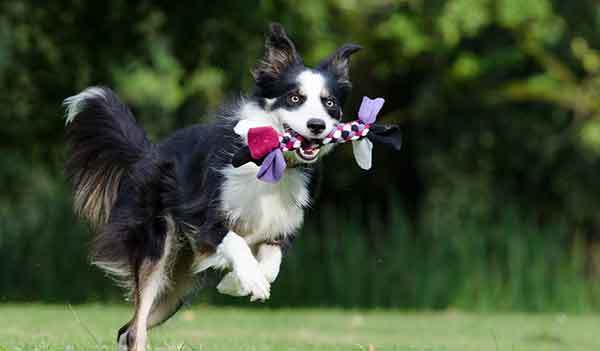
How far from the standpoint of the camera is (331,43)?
634 inches

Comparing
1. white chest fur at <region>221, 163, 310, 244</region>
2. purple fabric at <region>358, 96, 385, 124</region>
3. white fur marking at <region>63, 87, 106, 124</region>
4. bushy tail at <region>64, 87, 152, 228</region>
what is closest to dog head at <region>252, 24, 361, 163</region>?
purple fabric at <region>358, 96, 385, 124</region>

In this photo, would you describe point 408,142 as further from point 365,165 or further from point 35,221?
point 365,165

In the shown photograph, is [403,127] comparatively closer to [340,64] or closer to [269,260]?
[340,64]

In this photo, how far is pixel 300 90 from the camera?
22.4ft

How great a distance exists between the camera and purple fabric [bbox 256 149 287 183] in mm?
6695

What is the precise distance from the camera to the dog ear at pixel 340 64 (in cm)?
719

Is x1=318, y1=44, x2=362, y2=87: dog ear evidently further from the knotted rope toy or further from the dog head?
the knotted rope toy

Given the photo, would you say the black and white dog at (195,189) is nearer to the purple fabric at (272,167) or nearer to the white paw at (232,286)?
the white paw at (232,286)

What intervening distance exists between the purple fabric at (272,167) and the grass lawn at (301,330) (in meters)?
1.31

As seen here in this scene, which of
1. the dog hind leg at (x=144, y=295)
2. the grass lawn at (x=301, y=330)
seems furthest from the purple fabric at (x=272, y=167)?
the grass lawn at (x=301, y=330)

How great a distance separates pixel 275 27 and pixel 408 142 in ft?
40.9

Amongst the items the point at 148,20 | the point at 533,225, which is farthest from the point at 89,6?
the point at 533,225

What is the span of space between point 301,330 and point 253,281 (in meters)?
4.60

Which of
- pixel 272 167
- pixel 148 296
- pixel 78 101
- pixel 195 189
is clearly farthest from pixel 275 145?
pixel 78 101
